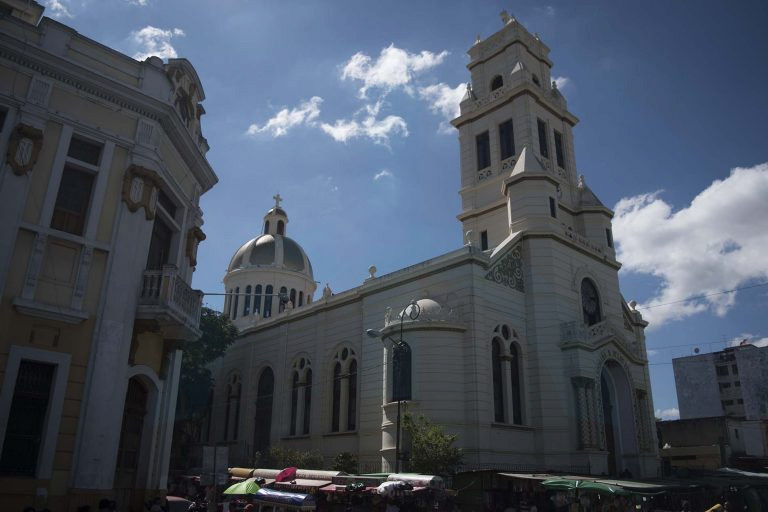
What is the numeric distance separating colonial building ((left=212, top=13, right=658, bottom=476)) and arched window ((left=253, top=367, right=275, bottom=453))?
11 cm

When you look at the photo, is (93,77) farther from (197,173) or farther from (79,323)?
(79,323)

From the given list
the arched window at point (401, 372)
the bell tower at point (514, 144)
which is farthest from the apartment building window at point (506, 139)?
the arched window at point (401, 372)

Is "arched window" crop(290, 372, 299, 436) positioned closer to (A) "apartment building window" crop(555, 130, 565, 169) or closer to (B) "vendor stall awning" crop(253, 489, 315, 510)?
(B) "vendor stall awning" crop(253, 489, 315, 510)

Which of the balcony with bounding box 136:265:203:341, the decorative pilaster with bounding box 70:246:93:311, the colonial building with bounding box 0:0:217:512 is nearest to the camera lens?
the colonial building with bounding box 0:0:217:512

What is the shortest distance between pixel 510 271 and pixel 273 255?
28694mm

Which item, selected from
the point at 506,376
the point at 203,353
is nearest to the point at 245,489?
the point at 506,376

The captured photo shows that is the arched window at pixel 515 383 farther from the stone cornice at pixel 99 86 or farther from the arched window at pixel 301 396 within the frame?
the stone cornice at pixel 99 86

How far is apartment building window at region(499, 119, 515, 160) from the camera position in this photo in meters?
36.5

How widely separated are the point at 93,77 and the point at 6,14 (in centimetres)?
231

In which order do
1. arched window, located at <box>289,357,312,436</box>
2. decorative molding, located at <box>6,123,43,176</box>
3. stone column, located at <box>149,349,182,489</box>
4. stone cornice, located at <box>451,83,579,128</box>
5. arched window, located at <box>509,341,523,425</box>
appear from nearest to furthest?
decorative molding, located at <box>6,123,43,176</box> → stone column, located at <box>149,349,182,489</box> → arched window, located at <box>509,341,523,425</box> → arched window, located at <box>289,357,312,436</box> → stone cornice, located at <box>451,83,579,128</box>

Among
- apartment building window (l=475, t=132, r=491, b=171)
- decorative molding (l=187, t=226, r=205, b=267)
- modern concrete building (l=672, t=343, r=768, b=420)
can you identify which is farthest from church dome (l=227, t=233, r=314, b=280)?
modern concrete building (l=672, t=343, r=768, b=420)

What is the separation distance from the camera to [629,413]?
31.5m

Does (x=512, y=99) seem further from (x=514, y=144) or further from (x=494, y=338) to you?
(x=494, y=338)

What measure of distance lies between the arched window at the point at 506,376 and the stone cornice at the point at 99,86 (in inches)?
682
